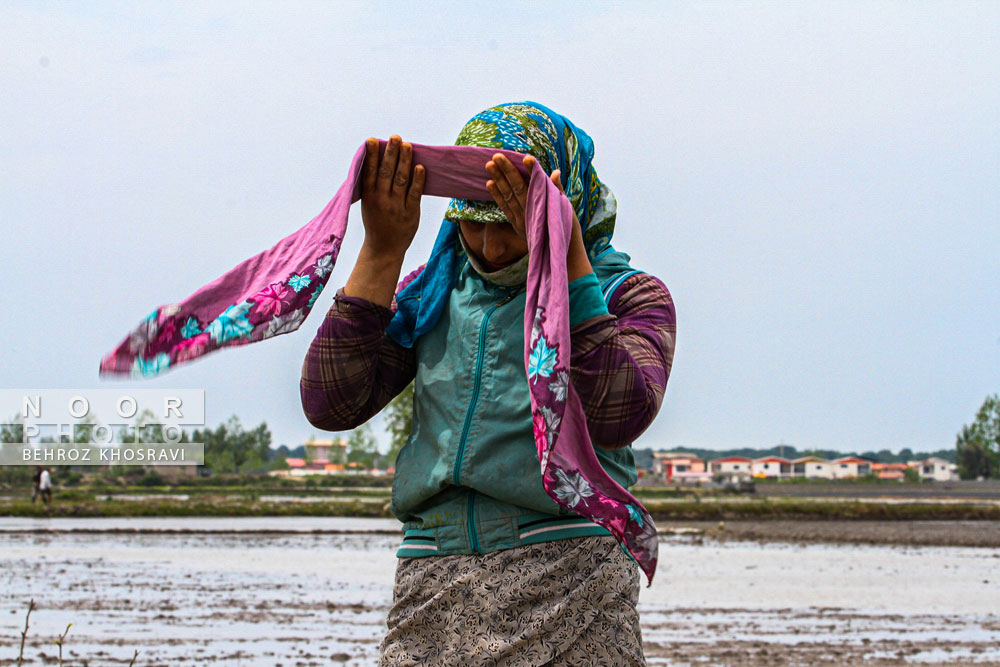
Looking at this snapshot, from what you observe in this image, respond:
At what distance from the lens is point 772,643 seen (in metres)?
9.11

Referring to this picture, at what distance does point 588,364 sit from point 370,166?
1.68 ft

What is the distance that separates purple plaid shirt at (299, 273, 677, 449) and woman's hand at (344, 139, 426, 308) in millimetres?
43

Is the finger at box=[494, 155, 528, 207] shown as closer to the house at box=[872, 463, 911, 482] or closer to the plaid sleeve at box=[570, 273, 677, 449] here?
the plaid sleeve at box=[570, 273, 677, 449]

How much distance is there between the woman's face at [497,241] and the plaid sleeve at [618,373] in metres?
0.22

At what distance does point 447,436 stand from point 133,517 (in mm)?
26833

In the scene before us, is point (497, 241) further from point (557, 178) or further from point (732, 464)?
point (732, 464)

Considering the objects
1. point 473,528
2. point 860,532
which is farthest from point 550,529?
point 860,532

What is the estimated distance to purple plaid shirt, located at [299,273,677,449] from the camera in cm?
179

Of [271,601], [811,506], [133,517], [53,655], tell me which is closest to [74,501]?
[133,517]

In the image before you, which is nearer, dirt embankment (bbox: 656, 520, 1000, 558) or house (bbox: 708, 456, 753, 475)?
dirt embankment (bbox: 656, 520, 1000, 558)

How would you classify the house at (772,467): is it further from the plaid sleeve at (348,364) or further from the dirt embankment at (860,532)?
the plaid sleeve at (348,364)

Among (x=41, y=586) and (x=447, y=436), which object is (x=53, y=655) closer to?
(x=41, y=586)

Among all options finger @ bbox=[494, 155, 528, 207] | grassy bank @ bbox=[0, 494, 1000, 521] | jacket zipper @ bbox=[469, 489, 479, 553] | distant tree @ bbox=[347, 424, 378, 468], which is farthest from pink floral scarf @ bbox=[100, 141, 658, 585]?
distant tree @ bbox=[347, 424, 378, 468]

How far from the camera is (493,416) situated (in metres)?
1.92
